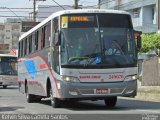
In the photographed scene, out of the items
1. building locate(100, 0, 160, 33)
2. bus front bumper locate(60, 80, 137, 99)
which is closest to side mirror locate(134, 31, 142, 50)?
bus front bumper locate(60, 80, 137, 99)

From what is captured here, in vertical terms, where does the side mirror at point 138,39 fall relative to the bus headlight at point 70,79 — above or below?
above

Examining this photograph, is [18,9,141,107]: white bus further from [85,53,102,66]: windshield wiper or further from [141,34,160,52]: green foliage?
[141,34,160,52]: green foliage

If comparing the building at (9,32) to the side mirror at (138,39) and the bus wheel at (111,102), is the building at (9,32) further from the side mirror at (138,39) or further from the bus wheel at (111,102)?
the side mirror at (138,39)

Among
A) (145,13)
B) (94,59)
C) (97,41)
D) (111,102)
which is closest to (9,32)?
(145,13)

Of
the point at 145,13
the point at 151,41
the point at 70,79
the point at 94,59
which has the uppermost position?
the point at 145,13

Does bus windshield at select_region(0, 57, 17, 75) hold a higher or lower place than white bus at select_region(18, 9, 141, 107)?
lower

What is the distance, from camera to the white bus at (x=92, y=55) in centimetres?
1853

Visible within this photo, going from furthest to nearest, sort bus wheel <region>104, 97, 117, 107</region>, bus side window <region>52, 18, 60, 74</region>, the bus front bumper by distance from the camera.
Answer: bus wheel <region>104, 97, 117, 107</region>, bus side window <region>52, 18, 60, 74</region>, the bus front bumper

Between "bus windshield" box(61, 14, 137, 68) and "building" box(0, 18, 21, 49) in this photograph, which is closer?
"bus windshield" box(61, 14, 137, 68)

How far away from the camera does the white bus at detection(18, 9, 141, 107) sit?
730 inches

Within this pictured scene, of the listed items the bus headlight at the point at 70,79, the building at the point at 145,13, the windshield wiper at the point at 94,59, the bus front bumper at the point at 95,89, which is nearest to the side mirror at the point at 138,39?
the bus front bumper at the point at 95,89

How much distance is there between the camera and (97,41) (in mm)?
18797

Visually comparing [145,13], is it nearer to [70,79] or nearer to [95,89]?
[95,89]

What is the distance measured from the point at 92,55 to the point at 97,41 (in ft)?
1.80
